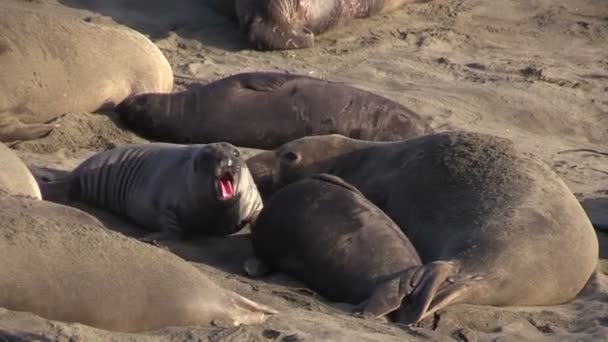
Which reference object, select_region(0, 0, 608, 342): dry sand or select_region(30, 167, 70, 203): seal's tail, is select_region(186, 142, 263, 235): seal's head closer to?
select_region(0, 0, 608, 342): dry sand

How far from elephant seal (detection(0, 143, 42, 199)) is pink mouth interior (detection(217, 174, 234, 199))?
31.3 inches

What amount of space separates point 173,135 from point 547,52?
3745mm

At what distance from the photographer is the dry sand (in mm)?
4906

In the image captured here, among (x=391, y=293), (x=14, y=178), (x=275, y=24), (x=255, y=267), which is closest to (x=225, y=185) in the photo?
(x=255, y=267)

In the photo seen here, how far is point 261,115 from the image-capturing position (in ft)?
24.3

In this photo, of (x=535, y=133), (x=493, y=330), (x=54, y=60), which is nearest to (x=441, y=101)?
(x=535, y=133)

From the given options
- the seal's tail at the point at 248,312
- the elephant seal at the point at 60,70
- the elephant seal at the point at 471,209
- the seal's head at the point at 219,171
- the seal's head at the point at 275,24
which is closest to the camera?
the seal's tail at the point at 248,312

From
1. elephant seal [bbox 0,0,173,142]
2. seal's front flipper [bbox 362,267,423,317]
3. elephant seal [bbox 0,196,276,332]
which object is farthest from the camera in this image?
elephant seal [bbox 0,0,173,142]

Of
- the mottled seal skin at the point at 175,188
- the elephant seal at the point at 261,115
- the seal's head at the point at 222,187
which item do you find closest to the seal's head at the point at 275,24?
the elephant seal at the point at 261,115

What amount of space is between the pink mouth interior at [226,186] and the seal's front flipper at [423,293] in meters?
1.10

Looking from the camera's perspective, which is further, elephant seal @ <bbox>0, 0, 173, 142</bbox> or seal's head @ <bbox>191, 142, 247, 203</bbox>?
elephant seal @ <bbox>0, 0, 173, 142</bbox>

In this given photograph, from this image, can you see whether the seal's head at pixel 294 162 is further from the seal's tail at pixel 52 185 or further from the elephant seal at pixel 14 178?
the elephant seal at pixel 14 178

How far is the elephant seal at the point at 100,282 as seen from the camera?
3.87 m

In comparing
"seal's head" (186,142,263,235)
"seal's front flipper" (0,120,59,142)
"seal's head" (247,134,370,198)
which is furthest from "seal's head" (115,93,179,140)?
"seal's head" (186,142,263,235)
